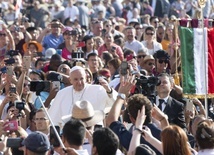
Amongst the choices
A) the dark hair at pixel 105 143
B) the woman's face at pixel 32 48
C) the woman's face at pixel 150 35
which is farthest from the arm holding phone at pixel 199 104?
the woman's face at pixel 150 35

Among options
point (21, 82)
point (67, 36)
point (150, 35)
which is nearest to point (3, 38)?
point (67, 36)

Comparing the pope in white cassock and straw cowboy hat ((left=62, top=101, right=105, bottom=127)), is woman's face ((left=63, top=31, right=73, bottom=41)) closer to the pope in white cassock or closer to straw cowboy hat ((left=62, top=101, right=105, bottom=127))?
the pope in white cassock

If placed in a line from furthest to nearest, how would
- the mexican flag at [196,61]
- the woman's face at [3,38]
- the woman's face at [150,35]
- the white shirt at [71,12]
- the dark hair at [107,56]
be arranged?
the white shirt at [71,12] < the woman's face at [150,35] < the woman's face at [3,38] < the dark hair at [107,56] < the mexican flag at [196,61]

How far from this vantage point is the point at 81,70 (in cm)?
1243

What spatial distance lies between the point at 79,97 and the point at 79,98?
0.02 metres

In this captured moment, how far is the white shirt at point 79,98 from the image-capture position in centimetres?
1229

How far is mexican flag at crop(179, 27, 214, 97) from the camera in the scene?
13.0 meters

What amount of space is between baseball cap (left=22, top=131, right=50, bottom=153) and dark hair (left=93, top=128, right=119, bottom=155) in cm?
42

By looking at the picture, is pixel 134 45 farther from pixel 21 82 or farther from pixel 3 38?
pixel 21 82

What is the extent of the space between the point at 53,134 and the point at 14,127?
49 centimetres

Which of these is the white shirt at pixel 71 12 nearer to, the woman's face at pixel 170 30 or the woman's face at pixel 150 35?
the woman's face at pixel 170 30

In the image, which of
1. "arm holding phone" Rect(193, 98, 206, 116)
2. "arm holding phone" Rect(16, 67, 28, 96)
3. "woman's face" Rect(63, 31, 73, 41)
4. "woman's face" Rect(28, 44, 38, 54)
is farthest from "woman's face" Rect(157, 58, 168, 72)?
"woman's face" Rect(28, 44, 38, 54)

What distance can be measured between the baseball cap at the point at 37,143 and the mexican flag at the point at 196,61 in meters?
4.56

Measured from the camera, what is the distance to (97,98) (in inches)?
486
